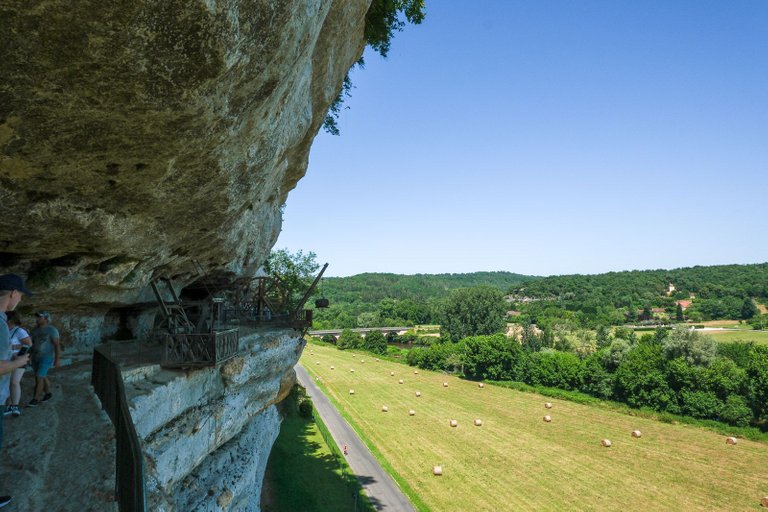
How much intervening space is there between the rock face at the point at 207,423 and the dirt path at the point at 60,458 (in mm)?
908

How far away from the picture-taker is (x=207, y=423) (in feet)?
35.1

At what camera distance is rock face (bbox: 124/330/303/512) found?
816cm

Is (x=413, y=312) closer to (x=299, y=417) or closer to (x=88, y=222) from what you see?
(x=299, y=417)

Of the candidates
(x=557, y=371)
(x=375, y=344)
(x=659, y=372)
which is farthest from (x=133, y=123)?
(x=375, y=344)

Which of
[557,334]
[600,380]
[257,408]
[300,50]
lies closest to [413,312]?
[557,334]

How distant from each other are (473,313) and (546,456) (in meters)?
56.6

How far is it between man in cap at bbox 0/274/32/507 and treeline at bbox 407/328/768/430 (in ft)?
162

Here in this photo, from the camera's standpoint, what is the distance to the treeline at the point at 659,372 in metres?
38.3

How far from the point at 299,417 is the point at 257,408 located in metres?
23.8

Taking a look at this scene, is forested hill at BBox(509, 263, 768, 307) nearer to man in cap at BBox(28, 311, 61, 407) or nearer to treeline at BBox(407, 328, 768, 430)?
treeline at BBox(407, 328, 768, 430)

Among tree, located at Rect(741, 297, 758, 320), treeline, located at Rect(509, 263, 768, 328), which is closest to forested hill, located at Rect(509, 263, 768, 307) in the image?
treeline, located at Rect(509, 263, 768, 328)

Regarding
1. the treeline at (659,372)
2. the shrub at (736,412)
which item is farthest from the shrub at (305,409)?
the shrub at (736,412)

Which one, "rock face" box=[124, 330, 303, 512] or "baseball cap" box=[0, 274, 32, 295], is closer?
"baseball cap" box=[0, 274, 32, 295]

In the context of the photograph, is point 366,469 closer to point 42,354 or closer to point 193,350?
point 193,350
